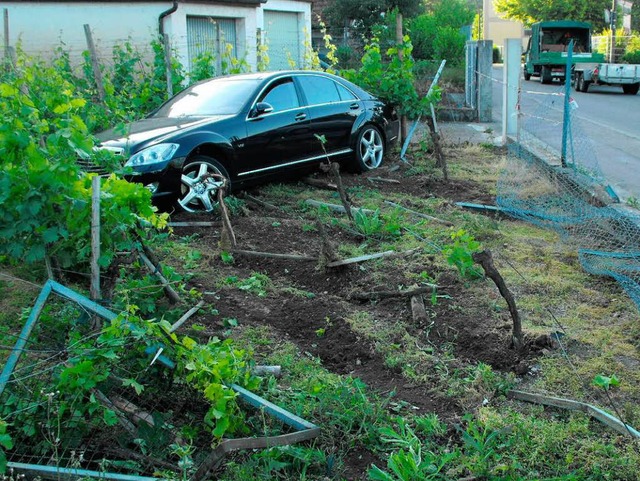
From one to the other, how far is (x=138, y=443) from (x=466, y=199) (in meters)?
6.63

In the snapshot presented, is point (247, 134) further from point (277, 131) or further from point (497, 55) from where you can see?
point (497, 55)

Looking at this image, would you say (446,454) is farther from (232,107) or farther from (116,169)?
(232,107)

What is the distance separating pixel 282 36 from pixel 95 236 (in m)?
→ 21.1

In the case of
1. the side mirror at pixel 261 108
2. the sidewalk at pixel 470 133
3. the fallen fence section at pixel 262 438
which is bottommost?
the fallen fence section at pixel 262 438

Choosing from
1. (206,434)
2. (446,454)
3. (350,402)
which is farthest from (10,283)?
(446,454)

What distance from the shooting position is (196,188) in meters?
8.87

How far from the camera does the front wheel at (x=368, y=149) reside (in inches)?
458

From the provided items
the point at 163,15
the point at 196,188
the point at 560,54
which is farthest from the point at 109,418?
the point at 560,54

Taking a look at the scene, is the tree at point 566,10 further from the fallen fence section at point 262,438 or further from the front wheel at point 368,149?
the fallen fence section at point 262,438

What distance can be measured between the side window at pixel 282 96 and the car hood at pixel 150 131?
0.88 m

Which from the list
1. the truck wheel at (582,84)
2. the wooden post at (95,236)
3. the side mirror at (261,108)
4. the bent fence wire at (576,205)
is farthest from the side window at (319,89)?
the truck wheel at (582,84)

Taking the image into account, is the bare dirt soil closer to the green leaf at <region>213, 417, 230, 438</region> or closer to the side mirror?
the green leaf at <region>213, 417, 230, 438</region>

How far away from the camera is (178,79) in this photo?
44.1ft

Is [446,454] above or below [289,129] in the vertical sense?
below
